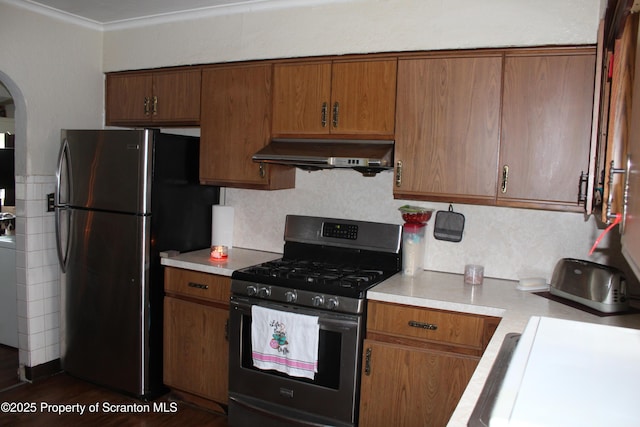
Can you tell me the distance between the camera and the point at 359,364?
2537 mm

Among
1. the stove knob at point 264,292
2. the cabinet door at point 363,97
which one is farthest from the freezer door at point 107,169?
the cabinet door at point 363,97

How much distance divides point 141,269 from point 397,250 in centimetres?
151

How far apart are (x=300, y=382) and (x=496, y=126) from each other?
161 cm

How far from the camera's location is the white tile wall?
133 inches

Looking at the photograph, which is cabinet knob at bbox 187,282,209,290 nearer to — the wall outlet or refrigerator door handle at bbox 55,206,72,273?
refrigerator door handle at bbox 55,206,72,273

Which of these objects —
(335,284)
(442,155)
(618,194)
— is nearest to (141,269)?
(335,284)

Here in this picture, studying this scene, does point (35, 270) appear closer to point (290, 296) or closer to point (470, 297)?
point (290, 296)

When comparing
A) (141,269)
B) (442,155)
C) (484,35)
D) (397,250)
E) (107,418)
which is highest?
(484,35)

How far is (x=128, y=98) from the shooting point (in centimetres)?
365

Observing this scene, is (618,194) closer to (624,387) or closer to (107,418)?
(624,387)

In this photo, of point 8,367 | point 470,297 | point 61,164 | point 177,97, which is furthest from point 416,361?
point 8,367

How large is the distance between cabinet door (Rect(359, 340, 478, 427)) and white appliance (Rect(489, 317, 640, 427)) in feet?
3.86

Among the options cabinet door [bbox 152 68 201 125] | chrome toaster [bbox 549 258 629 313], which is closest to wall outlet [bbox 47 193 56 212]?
cabinet door [bbox 152 68 201 125]

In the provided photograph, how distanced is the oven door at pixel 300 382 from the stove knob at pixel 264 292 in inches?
1.4
